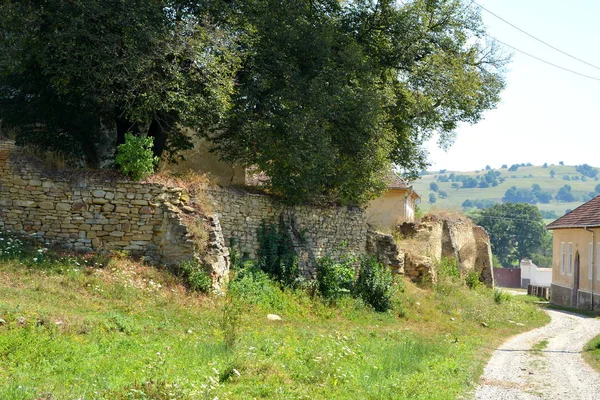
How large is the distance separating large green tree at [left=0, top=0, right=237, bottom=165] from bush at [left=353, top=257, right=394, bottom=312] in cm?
766

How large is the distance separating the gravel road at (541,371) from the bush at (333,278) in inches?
209

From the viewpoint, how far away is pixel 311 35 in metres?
22.0

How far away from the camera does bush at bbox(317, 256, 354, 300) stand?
22219 mm

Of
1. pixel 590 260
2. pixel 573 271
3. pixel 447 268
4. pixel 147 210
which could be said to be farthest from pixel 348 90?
pixel 573 271

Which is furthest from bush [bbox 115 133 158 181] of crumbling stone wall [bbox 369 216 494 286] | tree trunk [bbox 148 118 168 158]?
crumbling stone wall [bbox 369 216 494 286]

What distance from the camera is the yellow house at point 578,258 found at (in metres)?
36.1

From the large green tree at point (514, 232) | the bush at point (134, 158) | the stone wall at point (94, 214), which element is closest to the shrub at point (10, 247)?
the stone wall at point (94, 214)

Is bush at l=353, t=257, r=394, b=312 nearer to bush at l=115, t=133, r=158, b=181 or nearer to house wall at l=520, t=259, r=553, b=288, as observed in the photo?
bush at l=115, t=133, r=158, b=181

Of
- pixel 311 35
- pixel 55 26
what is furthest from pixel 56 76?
pixel 311 35

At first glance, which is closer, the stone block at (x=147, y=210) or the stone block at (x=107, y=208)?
the stone block at (x=107, y=208)

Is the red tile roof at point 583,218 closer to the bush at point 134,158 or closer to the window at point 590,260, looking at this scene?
the window at point 590,260

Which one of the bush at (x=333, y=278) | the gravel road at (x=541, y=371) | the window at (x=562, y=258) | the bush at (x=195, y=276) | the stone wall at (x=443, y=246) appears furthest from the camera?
the window at (x=562, y=258)

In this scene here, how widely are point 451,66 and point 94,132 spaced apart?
13.9m

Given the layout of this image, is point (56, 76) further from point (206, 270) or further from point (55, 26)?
point (206, 270)
